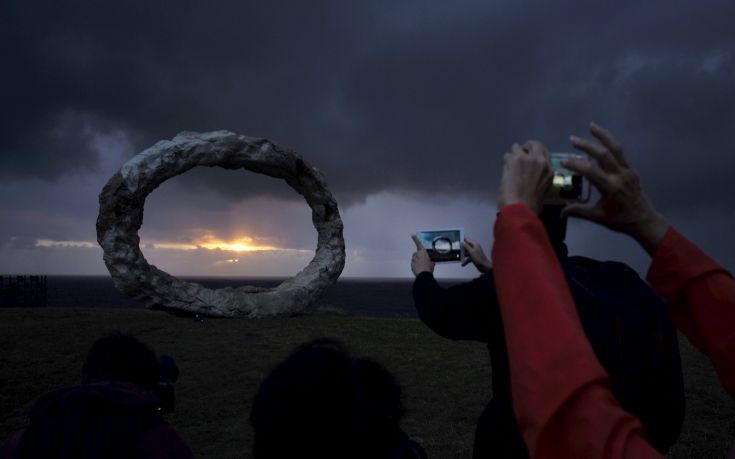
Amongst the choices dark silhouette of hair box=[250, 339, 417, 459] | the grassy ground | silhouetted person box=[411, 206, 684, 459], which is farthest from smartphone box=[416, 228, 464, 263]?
the grassy ground

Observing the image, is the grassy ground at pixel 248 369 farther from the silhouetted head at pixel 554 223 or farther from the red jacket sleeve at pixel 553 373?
the red jacket sleeve at pixel 553 373

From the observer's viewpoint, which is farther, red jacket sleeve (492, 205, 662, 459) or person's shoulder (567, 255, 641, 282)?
person's shoulder (567, 255, 641, 282)

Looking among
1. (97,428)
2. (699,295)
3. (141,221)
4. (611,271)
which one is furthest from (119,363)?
(141,221)

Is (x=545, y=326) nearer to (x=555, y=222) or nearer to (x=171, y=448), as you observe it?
(x=555, y=222)

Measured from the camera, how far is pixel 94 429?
6.23ft

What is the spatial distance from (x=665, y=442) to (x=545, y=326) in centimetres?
122

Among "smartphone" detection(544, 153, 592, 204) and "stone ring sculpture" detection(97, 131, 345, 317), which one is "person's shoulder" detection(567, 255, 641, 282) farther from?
"stone ring sculpture" detection(97, 131, 345, 317)

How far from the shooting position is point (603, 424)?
0.83 m

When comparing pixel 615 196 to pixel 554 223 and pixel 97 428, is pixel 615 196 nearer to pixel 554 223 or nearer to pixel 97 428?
pixel 554 223

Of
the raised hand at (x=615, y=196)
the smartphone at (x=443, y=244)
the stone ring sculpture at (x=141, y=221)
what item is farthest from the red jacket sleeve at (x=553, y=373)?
the stone ring sculpture at (x=141, y=221)

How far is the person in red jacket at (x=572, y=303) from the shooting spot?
2.80ft

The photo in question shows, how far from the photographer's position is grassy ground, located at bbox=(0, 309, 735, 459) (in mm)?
5230

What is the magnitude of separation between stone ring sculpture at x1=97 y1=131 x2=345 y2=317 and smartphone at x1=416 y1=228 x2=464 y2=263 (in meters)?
9.86

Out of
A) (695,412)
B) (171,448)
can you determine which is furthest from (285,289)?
(171,448)
